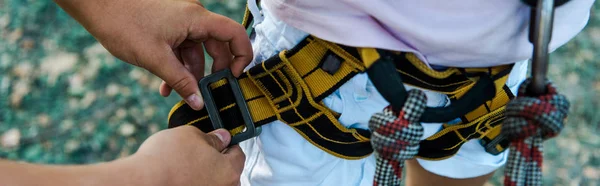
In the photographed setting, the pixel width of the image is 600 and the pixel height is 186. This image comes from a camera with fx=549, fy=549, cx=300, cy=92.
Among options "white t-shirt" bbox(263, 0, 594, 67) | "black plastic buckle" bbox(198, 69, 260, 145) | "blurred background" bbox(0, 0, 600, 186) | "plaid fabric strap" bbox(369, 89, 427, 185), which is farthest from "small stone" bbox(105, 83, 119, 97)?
"plaid fabric strap" bbox(369, 89, 427, 185)

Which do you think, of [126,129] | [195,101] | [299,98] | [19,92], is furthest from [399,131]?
[19,92]

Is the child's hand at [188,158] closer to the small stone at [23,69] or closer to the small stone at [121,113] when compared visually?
the small stone at [121,113]

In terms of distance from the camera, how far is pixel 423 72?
0.69m

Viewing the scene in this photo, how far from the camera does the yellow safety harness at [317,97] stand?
27.9 inches

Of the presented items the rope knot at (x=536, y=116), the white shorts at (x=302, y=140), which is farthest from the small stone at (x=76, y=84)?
the rope knot at (x=536, y=116)

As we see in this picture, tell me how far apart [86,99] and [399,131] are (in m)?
1.43

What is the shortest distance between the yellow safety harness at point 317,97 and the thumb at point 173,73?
0.02 meters

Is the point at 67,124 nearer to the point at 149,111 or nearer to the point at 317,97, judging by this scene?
the point at 149,111

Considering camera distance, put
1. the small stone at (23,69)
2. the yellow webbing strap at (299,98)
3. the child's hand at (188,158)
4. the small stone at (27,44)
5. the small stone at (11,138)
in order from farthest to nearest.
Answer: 1. the small stone at (27,44)
2. the small stone at (23,69)
3. the small stone at (11,138)
4. the yellow webbing strap at (299,98)
5. the child's hand at (188,158)

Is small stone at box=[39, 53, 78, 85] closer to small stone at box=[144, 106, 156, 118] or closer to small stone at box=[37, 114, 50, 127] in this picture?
small stone at box=[37, 114, 50, 127]

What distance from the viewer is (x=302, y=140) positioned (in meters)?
0.83

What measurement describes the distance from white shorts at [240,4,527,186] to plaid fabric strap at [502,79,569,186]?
256mm

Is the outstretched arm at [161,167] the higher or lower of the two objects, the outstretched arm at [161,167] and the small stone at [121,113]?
the higher

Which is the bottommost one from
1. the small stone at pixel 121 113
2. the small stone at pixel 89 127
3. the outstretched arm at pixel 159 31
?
the small stone at pixel 89 127
